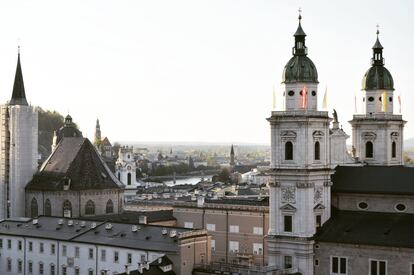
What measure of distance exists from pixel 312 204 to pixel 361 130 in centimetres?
1867

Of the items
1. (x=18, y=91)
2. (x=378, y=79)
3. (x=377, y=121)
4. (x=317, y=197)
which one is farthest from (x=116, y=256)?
(x=18, y=91)

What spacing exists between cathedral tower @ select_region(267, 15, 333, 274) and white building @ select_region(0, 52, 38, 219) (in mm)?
42502

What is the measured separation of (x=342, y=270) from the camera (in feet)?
225

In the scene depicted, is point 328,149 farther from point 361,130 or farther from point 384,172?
point 361,130

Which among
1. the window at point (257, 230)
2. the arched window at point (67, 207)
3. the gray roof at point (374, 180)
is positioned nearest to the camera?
the gray roof at point (374, 180)

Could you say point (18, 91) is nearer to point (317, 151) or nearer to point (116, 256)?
point (116, 256)

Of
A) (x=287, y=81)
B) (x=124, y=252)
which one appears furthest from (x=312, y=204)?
(x=124, y=252)

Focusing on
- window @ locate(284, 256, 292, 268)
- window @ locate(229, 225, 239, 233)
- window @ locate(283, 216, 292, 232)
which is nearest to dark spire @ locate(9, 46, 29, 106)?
window @ locate(229, 225, 239, 233)

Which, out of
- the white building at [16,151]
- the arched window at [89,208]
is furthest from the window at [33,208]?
the arched window at [89,208]

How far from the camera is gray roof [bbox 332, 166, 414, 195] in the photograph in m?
70.4

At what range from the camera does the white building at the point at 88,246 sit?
71.8m

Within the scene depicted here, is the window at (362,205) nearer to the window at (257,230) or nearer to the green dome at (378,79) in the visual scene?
the green dome at (378,79)

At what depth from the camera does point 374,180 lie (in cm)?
7206

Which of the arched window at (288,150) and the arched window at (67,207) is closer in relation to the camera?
the arched window at (288,150)
